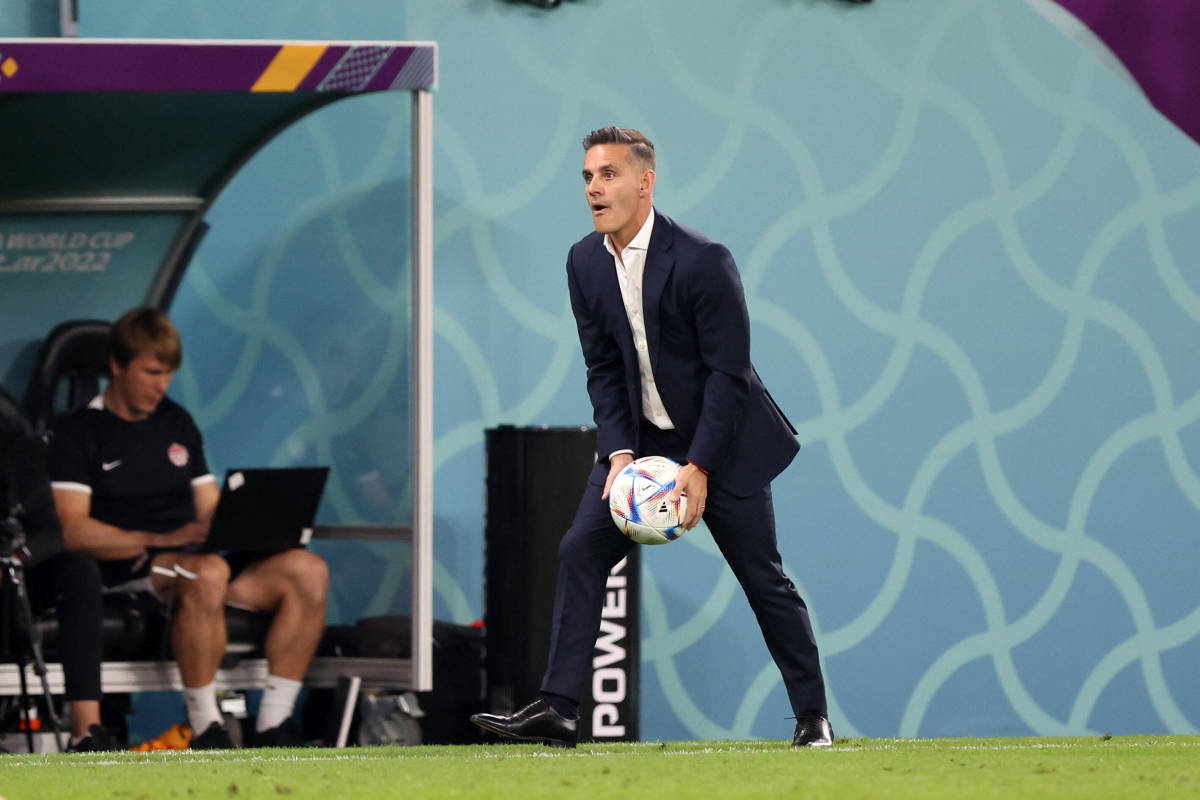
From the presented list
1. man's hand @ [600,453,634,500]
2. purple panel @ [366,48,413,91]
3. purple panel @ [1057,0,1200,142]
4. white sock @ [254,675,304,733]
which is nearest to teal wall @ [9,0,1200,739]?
purple panel @ [1057,0,1200,142]

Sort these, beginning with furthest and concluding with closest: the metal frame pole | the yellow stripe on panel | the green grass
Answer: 1. the metal frame pole
2. the yellow stripe on panel
3. the green grass

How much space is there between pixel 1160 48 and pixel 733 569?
386 cm

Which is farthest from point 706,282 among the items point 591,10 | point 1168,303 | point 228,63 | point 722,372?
point 1168,303

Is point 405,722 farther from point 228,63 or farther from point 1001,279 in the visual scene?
point 1001,279

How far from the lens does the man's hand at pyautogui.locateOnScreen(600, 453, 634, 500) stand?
4113 mm

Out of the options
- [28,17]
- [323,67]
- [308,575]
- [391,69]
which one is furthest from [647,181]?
[28,17]

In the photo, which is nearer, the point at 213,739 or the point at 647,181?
the point at 647,181

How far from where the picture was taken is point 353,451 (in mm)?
6223

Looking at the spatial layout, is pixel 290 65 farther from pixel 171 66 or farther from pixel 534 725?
pixel 534 725

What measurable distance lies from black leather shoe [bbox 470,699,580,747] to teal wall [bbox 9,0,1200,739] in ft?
8.06

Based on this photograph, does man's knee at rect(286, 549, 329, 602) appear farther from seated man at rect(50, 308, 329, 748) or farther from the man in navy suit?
the man in navy suit

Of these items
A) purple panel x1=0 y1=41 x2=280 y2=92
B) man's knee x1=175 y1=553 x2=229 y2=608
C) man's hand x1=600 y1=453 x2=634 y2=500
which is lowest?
man's knee x1=175 y1=553 x2=229 y2=608

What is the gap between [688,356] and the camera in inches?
164

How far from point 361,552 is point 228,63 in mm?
1923
